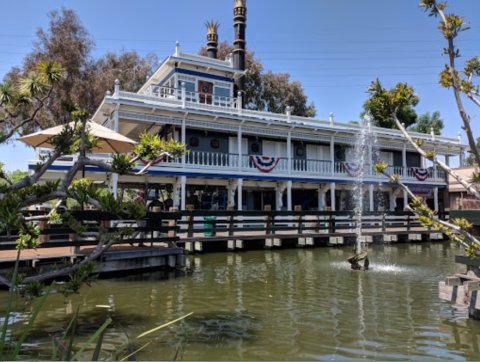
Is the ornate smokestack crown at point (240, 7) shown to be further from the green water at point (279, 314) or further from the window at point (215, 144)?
the green water at point (279, 314)

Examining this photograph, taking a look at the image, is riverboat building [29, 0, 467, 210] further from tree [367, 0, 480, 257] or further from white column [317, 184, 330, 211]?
tree [367, 0, 480, 257]

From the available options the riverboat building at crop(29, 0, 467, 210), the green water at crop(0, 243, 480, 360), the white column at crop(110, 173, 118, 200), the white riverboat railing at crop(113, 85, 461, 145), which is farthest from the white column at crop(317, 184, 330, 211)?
the white column at crop(110, 173, 118, 200)

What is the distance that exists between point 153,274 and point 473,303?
24.9 ft

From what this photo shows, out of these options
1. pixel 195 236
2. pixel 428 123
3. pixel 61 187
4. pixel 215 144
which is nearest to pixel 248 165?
pixel 215 144

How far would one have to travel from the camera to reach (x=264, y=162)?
67.4ft

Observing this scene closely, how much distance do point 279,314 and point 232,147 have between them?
1561cm

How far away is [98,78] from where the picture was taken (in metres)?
27.2

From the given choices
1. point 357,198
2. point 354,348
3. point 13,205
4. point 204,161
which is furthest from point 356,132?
point 13,205

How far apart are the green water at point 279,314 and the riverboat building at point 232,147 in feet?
30.2

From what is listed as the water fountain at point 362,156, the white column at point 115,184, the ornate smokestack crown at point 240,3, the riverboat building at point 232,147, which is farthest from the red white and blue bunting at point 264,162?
the ornate smokestack crown at point 240,3

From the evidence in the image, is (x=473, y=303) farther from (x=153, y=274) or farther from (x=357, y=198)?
(x=357, y=198)

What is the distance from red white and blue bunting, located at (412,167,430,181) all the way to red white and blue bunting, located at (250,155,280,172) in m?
10.8

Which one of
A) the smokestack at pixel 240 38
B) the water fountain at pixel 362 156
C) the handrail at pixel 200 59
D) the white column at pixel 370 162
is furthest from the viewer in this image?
the smokestack at pixel 240 38

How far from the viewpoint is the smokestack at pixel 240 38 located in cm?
2588
